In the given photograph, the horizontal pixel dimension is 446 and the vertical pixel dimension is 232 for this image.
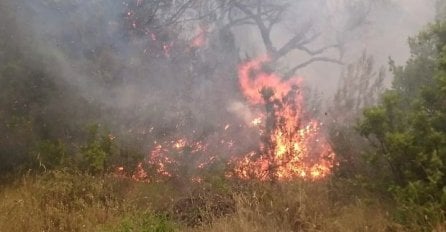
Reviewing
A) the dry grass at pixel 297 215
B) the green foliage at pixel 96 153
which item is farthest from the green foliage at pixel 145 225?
the green foliage at pixel 96 153

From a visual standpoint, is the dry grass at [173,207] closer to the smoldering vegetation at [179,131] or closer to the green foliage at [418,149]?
the smoldering vegetation at [179,131]

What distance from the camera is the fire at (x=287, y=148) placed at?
8.28 meters

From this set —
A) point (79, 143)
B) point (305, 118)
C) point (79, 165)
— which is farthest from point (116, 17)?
point (305, 118)

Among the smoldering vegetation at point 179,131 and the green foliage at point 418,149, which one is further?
the smoldering vegetation at point 179,131

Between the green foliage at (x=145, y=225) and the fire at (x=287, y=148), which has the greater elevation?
the fire at (x=287, y=148)

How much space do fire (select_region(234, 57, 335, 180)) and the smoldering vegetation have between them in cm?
4

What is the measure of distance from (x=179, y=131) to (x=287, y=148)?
278 cm

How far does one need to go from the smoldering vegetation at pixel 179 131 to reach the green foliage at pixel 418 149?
0.02 m

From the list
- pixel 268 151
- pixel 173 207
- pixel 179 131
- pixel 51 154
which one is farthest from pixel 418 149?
pixel 51 154

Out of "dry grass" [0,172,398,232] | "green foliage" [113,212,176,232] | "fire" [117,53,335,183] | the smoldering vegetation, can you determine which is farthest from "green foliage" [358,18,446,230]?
"green foliage" [113,212,176,232]

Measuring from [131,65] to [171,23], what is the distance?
1.69 m

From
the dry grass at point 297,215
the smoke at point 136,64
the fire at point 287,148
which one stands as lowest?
the dry grass at point 297,215

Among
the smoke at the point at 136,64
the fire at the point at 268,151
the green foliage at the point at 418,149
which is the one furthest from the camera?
the smoke at the point at 136,64

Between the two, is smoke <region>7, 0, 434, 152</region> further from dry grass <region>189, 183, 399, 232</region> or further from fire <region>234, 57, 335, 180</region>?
dry grass <region>189, 183, 399, 232</region>
